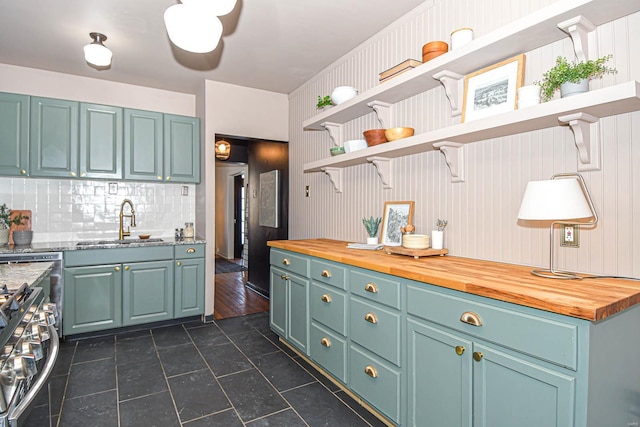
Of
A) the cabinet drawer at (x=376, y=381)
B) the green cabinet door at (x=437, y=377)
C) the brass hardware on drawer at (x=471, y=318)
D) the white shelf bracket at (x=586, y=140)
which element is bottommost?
the cabinet drawer at (x=376, y=381)

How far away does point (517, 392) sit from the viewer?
3.99 feet

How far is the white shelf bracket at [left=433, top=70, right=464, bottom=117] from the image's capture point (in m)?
1.98

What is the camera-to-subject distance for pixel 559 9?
142 cm

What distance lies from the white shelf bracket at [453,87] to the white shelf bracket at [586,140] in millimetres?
684

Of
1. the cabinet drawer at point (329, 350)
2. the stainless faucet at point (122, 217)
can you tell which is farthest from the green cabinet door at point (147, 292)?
the cabinet drawer at point (329, 350)

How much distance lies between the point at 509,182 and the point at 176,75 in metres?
3.27

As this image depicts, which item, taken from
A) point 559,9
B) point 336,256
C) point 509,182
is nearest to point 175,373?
point 336,256

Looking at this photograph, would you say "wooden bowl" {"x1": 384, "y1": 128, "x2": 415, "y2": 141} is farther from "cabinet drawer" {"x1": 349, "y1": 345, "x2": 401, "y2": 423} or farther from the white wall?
"cabinet drawer" {"x1": 349, "y1": 345, "x2": 401, "y2": 423}

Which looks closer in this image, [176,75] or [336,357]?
[336,357]

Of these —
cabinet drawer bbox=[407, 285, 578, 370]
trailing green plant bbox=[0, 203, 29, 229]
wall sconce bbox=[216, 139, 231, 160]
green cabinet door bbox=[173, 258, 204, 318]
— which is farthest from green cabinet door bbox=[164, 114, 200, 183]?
cabinet drawer bbox=[407, 285, 578, 370]

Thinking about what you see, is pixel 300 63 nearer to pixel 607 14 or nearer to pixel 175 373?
pixel 607 14

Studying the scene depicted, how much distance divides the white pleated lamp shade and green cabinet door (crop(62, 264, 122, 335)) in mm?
3404

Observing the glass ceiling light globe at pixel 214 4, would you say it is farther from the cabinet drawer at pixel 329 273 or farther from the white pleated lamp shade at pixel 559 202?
the cabinet drawer at pixel 329 273

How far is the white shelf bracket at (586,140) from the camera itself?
1412mm
